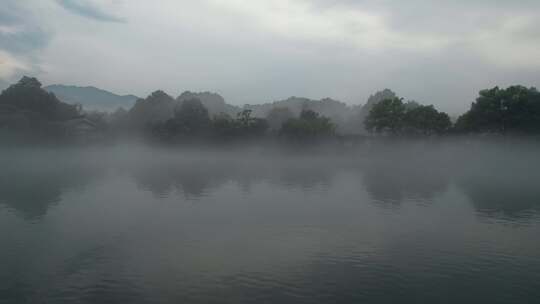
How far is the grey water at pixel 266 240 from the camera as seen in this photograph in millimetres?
16531

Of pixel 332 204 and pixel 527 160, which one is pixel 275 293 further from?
pixel 527 160

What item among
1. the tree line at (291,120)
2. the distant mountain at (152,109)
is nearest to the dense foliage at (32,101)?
the tree line at (291,120)

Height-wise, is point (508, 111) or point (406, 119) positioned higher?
point (508, 111)

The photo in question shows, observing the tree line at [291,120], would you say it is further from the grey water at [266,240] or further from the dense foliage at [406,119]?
the grey water at [266,240]

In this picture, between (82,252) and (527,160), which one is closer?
(82,252)

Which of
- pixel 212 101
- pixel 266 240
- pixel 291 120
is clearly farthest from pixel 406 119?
pixel 212 101

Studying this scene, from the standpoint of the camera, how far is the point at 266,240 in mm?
23484

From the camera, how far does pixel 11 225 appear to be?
25.8 metres

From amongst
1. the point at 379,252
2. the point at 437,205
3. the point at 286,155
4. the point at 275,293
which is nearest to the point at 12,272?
the point at 275,293

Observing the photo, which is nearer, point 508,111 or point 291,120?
point 508,111

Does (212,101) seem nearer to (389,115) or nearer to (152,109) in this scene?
(152,109)

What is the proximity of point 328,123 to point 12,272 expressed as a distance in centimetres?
7717

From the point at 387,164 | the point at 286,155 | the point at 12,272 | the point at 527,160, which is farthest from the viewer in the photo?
the point at 286,155

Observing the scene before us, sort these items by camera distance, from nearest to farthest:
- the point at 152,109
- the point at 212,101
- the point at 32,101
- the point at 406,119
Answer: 1. the point at 406,119
2. the point at 32,101
3. the point at 152,109
4. the point at 212,101
